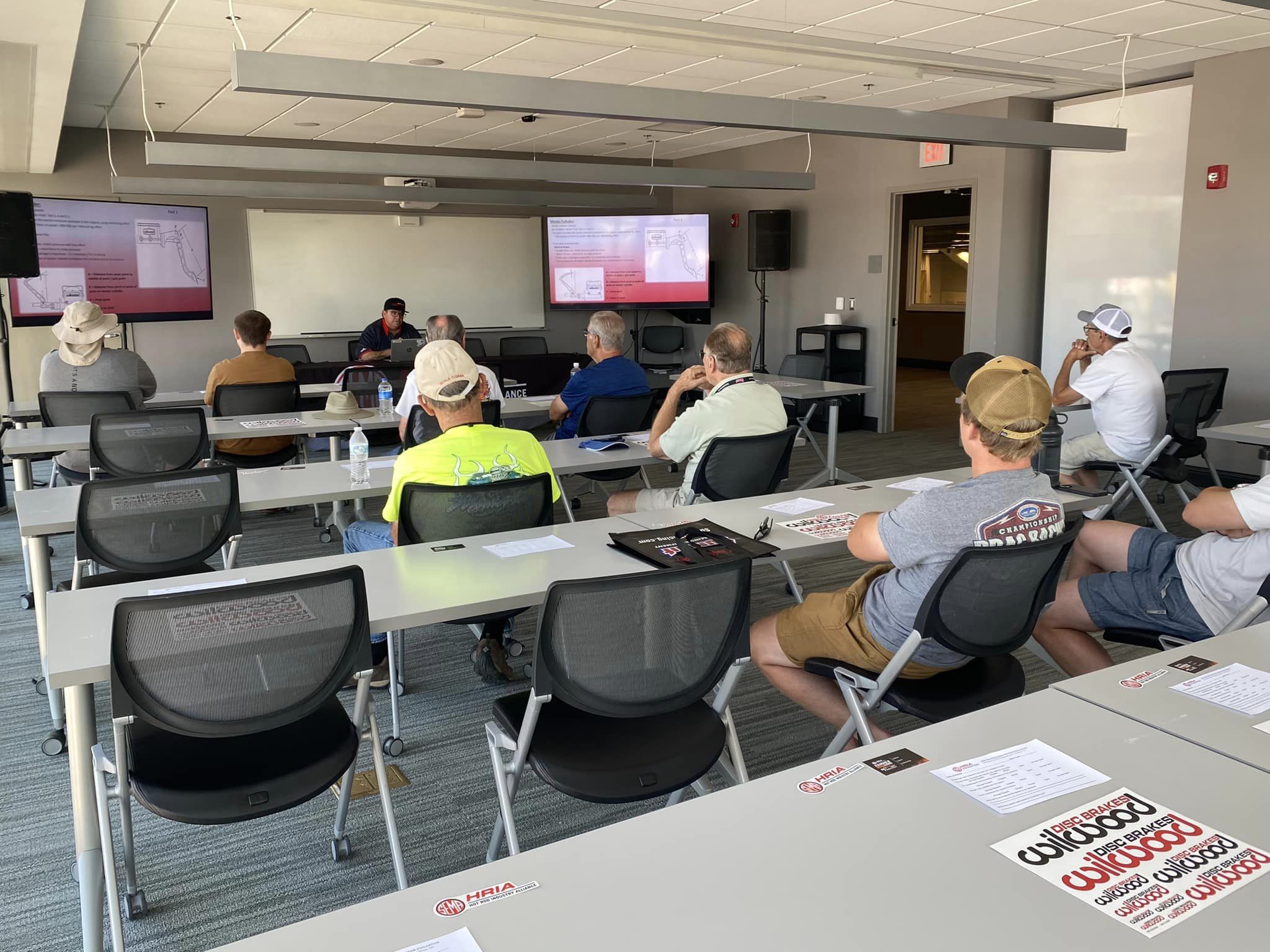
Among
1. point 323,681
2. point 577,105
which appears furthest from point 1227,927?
point 577,105

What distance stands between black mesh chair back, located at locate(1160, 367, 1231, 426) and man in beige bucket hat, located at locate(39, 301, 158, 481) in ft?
20.0

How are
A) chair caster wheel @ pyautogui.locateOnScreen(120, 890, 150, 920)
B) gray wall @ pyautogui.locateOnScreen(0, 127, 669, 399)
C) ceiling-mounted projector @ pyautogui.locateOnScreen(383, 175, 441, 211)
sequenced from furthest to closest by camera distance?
ceiling-mounted projector @ pyautogui.locateOnScreen(383, 175, 441, 211) → gray wall @ pyautogui.locateOnScreen(0, 127, 669, 399) → chair caster wheel @ pyautogui.locateOnScreen(120, 890, 150, 920)

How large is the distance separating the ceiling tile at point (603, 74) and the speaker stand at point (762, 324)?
4491mm

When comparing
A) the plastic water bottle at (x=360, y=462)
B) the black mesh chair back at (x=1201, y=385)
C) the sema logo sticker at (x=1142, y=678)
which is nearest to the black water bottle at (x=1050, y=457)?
the sema logo sticker at (x=1142, y=678)

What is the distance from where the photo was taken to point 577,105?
377 cm

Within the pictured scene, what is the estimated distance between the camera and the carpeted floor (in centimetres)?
242

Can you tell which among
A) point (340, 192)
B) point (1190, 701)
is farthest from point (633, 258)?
point (1190, 701)

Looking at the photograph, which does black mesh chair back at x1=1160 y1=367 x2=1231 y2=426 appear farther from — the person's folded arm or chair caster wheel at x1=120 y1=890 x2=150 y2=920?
chair caster wheel at x1=120 y1=890 x2=150 y2=920

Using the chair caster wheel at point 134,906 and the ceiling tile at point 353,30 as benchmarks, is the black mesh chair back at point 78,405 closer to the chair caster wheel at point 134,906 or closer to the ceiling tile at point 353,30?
the ceiling tile at point 353,30

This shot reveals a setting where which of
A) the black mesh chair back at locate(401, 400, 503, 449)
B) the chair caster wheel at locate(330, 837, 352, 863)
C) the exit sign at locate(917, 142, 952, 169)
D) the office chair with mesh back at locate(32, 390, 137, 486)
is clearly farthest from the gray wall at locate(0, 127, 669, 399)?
the chair caster wheel at locate(330, 837, 352, 863)

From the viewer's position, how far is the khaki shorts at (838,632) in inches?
100

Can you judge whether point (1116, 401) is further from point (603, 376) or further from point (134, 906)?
point (134, 906)

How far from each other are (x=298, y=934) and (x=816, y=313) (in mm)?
10078

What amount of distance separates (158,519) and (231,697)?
143 cm
